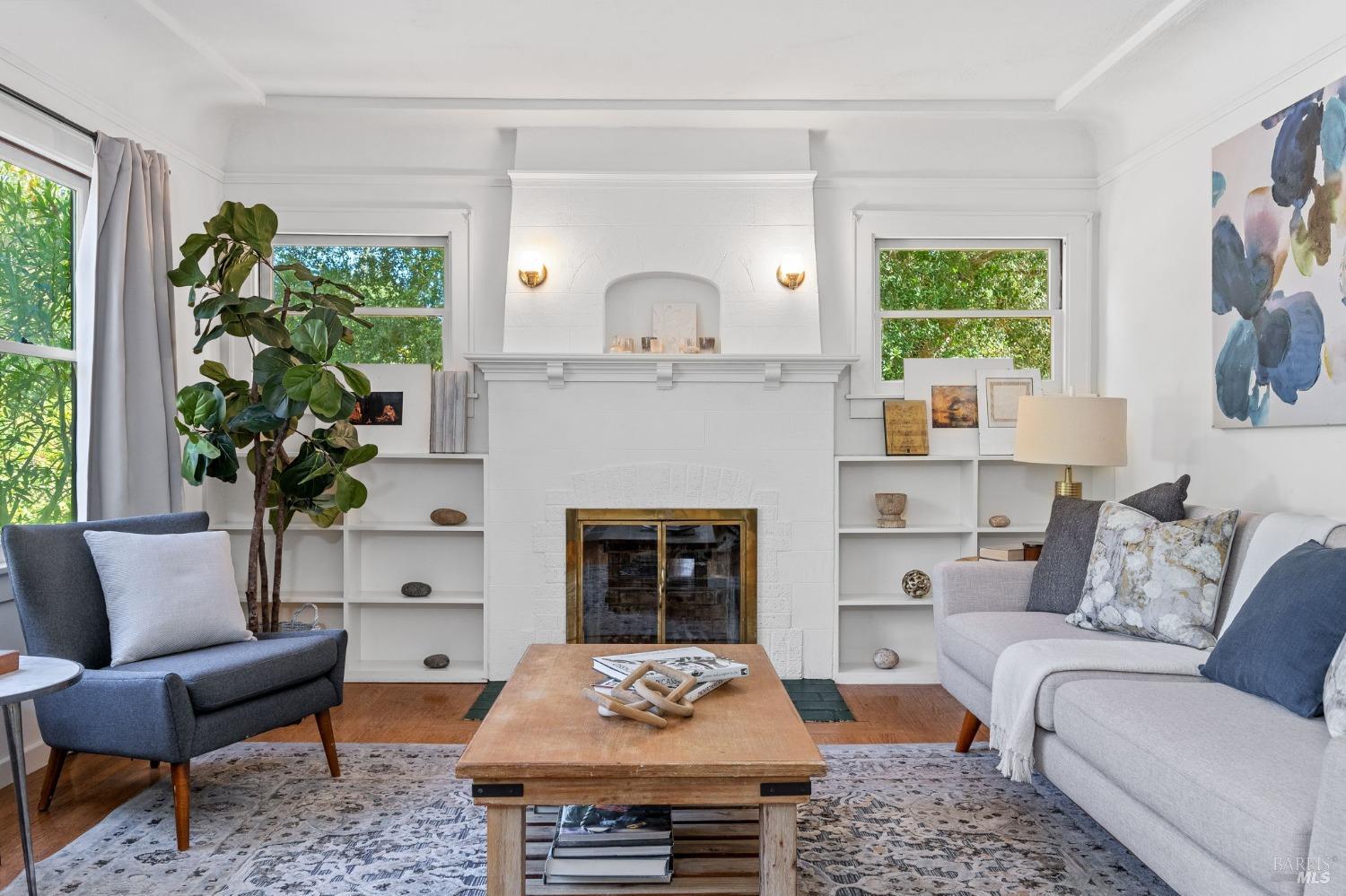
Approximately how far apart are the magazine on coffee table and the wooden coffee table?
0.31 meters

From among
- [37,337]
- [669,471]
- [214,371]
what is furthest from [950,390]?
[37,337]

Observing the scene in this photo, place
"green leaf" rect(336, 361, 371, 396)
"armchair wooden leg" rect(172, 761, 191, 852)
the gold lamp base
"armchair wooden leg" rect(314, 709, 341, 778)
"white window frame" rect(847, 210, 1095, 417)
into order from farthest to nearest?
"white window frame" rect(847, 210, 1095, 417) < the gold lamp base < "green leaf" rect(336, 361, 371, 396) < "armchair wooden leg" rect(314, 709, 341, 778) < "armchair wooden leg" rect(172, 761, 191, 852)

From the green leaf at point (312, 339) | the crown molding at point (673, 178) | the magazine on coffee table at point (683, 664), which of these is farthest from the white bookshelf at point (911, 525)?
the green leaf at point (312, 339)

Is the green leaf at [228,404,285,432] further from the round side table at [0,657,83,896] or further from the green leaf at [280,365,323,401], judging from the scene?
the round side table at [0,657,83,896]

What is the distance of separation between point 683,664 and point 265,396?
6.74 ft

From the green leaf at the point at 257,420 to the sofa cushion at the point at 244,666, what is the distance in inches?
36.4

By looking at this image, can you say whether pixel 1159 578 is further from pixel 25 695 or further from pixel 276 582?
pixel 276 582

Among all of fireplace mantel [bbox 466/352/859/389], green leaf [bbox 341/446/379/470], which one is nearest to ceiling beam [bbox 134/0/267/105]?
fireplace mantel [bbox 466/352/859/389]

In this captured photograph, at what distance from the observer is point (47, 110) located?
3244 mm

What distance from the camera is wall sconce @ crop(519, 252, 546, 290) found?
4.40 m

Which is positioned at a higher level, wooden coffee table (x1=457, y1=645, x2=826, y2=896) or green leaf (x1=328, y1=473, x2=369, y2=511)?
green leaf (x1=328, y1=473, x2=369, y2=511)

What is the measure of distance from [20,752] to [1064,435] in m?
3.51

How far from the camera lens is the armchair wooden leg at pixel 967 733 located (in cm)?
327

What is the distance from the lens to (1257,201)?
3297mm
